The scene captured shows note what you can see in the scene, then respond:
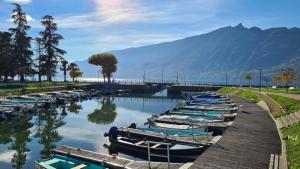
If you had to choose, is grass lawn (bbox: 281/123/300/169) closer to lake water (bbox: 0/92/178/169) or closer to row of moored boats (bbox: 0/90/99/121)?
lake water (bbox: 0/92/178/169)

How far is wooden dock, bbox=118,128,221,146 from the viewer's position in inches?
1201

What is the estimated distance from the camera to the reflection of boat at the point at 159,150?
30.1 metres

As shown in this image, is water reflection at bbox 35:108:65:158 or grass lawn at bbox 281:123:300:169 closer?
grass lawn at bbox 281:123:300:169

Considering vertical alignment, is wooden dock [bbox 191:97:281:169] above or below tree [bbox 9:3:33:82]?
below

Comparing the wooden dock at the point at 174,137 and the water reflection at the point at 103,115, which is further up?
the wooden dock at the point at 174,137

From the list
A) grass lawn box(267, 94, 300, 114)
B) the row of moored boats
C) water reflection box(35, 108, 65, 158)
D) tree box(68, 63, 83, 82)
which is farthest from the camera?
tree box(68, 63, 83, 82)

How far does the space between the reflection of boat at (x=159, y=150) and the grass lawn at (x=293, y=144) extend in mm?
7371

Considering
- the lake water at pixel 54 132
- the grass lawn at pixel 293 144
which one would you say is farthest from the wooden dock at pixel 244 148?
the lake water at pixel 54 132

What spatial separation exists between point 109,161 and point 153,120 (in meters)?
21.0

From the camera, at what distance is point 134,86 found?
135750 millimetres

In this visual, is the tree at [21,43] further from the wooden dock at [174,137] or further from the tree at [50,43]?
the wooden dock at [174,137]

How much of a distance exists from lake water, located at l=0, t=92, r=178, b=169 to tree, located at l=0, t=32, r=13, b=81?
3786 cm

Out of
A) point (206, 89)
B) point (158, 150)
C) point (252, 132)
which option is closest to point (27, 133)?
point (158, 150)

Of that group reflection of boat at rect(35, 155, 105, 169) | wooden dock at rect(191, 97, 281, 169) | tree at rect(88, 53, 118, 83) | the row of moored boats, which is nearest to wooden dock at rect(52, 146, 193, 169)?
reflection of boat at rect(35, 155, 105, 169)
